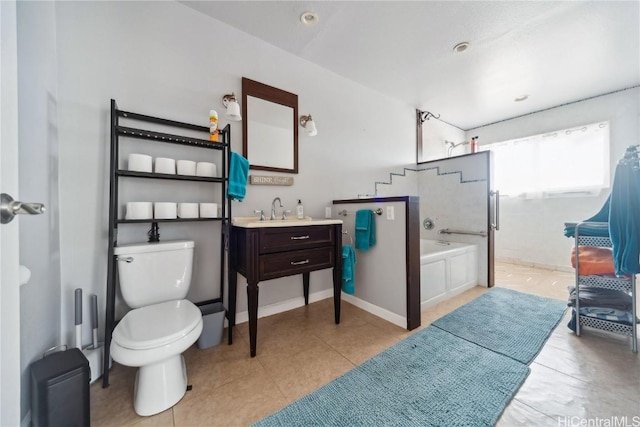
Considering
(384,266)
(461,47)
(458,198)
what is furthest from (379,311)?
(461,47)

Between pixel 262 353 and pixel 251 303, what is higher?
pixel 251 303

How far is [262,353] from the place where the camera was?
61.2 inches

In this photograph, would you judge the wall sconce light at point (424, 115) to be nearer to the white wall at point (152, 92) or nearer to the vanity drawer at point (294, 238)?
the white wall at point (152, 92)

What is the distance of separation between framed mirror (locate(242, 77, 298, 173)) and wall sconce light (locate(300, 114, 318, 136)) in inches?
3.6

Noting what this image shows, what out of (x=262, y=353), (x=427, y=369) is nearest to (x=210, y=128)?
(x=262, y=353)

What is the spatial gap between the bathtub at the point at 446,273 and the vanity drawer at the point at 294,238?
39.3 inches

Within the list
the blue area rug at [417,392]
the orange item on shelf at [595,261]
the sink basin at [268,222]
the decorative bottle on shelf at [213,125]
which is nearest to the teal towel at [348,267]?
the sink basin at [268,222]

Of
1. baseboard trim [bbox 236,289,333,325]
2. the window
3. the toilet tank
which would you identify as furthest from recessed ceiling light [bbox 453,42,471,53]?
the toilet tank

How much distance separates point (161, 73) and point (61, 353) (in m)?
1.77

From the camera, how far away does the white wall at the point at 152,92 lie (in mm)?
1365

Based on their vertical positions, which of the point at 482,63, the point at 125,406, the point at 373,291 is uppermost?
the point at 482,63

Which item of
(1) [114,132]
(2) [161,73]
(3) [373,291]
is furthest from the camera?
(3) [373,291]

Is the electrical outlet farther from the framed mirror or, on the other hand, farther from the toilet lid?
the toilet lid

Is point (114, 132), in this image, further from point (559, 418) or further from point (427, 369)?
point (559, 418)
